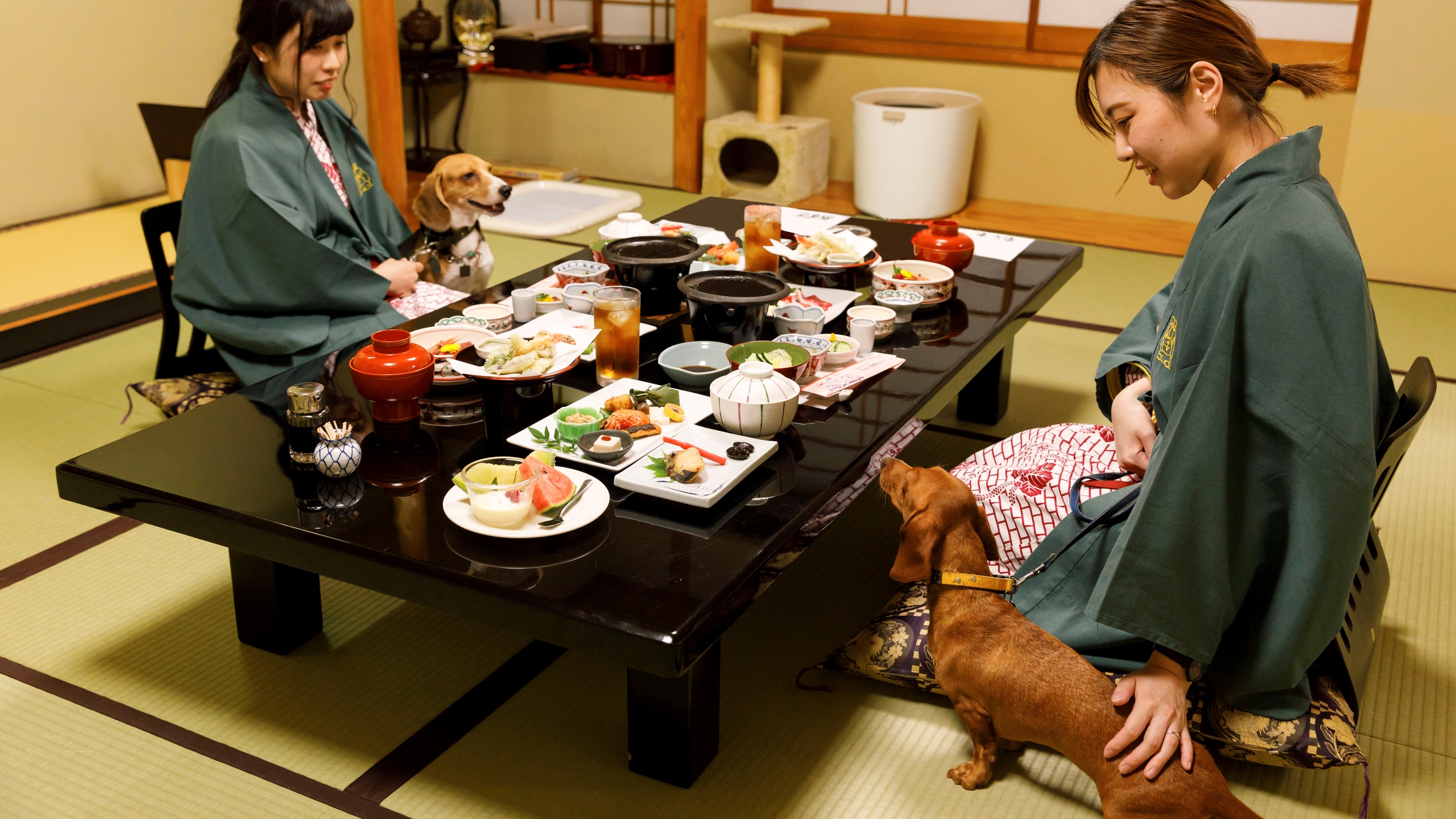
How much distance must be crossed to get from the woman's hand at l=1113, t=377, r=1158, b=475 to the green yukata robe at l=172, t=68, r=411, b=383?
1646 mm

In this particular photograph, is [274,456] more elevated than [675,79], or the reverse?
[675,79]

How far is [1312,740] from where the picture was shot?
5.50 ft

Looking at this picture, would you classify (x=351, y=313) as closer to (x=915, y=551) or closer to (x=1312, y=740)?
(x=915, y=551)

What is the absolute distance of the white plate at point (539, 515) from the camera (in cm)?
156

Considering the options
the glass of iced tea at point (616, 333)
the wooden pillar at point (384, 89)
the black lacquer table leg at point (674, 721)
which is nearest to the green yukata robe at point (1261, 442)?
the black lacquer table leg at point (674, 721)

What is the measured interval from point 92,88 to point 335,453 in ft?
12.0

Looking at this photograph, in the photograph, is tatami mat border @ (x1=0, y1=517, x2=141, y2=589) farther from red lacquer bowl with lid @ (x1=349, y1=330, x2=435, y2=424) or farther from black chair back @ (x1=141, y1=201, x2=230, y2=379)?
red lacquer bowl with lid @ (x1=349, y1=330, x2=435, y2=424)

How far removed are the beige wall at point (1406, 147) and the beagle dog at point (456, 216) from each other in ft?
10.7

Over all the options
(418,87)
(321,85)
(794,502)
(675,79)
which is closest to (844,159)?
(675,79)

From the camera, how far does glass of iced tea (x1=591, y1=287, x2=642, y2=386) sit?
204 centimetres

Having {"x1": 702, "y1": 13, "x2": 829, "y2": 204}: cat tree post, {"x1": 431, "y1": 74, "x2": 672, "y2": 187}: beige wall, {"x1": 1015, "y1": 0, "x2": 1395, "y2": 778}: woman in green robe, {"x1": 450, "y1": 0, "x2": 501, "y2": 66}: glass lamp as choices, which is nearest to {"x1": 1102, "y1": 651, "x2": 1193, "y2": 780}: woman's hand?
{"x1": 1015, "y1": 0, "x2": 1395, "y2": 778}: woman in green robe

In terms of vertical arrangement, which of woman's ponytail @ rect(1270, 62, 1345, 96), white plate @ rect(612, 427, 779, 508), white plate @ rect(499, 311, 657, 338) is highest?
woman's ponytail @ rect(1270, 62, 1345, 96)

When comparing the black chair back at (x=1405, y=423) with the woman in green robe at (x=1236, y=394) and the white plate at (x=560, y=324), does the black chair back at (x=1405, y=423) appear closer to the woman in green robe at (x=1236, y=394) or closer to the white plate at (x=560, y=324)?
the woman in green robe at (x=1236, y=394)

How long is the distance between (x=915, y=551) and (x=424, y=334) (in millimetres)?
1060
